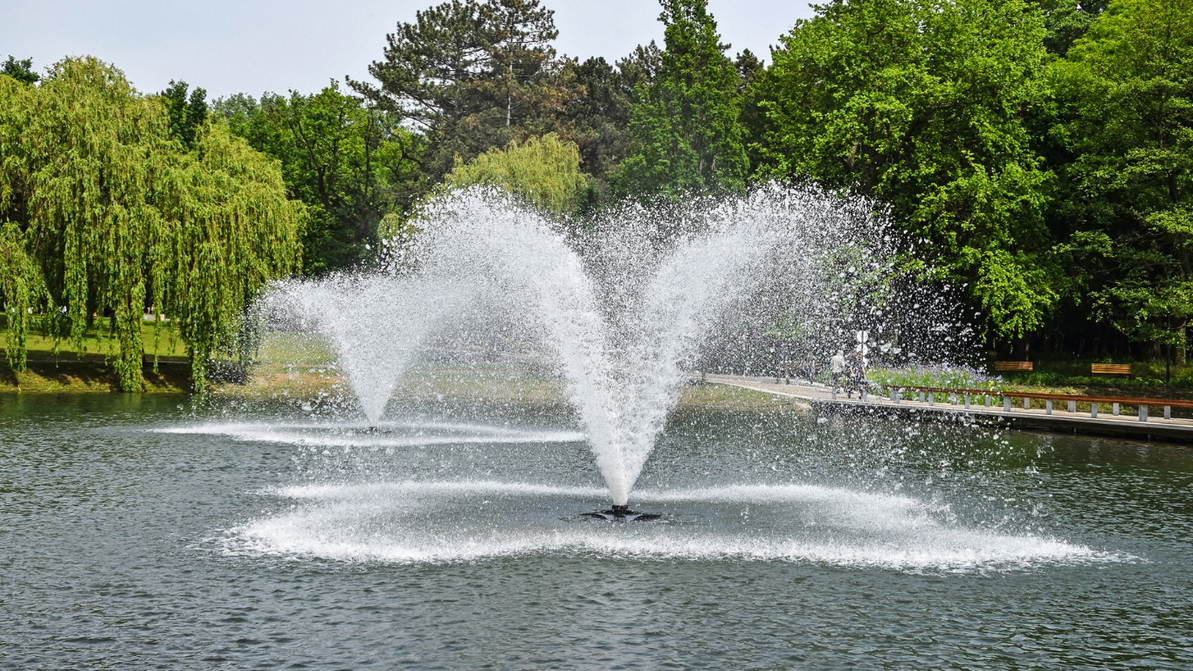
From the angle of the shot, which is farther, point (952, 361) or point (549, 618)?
point (952, 361)

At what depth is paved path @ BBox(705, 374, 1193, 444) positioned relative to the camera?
3222 centimetres

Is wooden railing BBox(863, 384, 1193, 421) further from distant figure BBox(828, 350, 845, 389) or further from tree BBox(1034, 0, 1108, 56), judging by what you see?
tree BBox(1034, 0, 1108, 56)

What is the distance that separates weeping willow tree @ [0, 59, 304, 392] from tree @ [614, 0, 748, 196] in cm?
2788

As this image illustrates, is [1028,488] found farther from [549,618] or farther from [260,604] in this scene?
[260,604]

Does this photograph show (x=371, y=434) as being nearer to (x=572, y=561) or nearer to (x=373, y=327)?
(x=373, y=327)

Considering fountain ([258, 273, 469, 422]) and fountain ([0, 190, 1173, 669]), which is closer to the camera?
fountain ([0, 190, 1173, 669])

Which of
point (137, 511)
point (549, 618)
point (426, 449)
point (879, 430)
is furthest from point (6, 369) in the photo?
point (549, 618)

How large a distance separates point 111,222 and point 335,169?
46.2 m

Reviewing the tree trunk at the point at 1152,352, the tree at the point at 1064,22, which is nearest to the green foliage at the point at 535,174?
the tree at the point at 1064,22

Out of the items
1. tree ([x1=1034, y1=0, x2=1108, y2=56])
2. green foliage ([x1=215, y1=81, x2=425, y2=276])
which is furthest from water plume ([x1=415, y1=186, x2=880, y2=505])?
tree ([x1=1034, y1=0, x2=1108, y2=56])

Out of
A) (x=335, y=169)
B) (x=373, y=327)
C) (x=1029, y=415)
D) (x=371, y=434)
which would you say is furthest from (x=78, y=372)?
(x=335, y=169)

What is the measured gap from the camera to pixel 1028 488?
22312 mm

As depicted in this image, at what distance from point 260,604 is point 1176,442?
1125 inches

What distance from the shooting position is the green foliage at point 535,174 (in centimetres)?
6750
